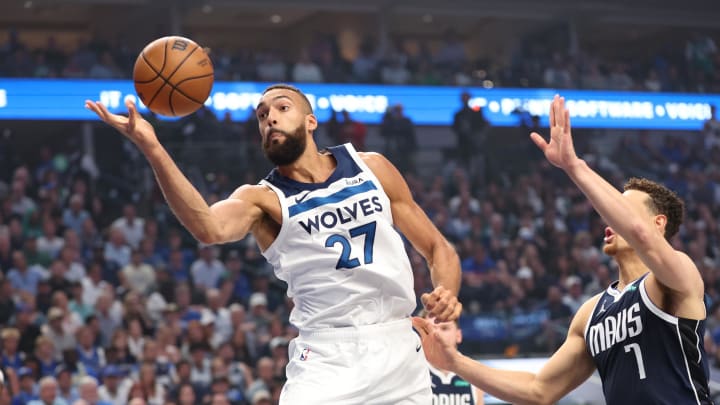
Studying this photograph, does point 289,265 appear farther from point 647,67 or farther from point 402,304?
point 647,67

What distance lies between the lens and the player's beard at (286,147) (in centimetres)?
429

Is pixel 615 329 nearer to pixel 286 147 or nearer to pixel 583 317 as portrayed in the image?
pixel 583 317

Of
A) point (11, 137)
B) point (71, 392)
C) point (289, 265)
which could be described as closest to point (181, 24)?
point (11, 137)

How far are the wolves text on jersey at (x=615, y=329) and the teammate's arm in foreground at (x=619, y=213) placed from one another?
0.23 meters

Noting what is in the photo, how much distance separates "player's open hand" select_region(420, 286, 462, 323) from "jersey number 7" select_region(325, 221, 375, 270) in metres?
0.42

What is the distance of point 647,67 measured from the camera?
68.4 ft

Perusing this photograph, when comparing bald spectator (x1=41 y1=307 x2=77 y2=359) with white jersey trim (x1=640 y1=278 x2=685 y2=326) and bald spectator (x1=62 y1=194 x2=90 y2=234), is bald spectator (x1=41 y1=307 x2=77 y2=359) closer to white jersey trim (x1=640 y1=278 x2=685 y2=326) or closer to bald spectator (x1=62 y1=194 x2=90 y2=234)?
bald spectator (x1=62 y1=194 x2=90 y2=234)

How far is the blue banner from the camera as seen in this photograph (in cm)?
1524

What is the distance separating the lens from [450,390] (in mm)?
6316

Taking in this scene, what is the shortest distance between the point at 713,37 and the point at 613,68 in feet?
12.7

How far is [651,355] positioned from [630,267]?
0.45 m

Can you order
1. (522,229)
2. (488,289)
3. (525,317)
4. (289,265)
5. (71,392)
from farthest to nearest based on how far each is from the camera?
1. (522,229)
2. (488,289)
3. (525,317)
4. (71,392)
5. (289,265)

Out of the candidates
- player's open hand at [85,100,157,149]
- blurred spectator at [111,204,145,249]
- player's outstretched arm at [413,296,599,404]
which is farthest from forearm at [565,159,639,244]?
blurred spectator at [111,204,145,249]

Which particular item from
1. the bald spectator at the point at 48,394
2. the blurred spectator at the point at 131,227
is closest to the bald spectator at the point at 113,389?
the bald spectator at the point at 48,394
